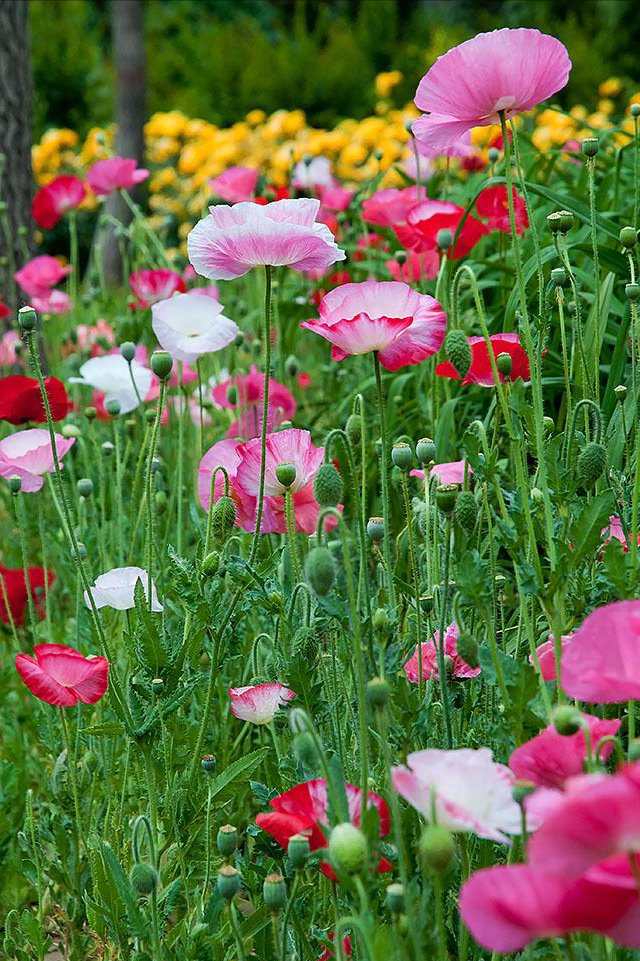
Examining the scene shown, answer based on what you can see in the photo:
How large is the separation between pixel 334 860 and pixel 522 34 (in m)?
0.85

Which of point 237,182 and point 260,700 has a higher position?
point 237,182

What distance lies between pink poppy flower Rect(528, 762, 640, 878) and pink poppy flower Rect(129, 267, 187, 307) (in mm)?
1932

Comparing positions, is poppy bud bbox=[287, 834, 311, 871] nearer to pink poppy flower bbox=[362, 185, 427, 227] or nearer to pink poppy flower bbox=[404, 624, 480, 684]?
pink poppy flower bbox=[404, 624, 480, 684]

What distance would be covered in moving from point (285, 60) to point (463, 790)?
912 cm

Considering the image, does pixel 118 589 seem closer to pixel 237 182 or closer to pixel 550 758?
pixel 550 758

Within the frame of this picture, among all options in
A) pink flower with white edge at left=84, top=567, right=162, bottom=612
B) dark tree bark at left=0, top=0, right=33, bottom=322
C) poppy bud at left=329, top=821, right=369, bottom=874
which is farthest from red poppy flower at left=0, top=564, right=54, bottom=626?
dark tree bark at left=0, top=0, right=33, bottom=322

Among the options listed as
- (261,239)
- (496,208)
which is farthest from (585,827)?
(496,208)

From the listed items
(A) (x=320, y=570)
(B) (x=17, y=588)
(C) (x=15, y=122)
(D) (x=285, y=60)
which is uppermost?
(A) (x=320, y=570)

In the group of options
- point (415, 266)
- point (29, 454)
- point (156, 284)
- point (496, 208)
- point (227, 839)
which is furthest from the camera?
point (415, 266)

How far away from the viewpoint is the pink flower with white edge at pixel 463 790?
867mm

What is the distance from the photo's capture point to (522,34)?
1.26m

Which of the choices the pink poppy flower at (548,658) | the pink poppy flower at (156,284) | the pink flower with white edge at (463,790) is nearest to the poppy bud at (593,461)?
the pink poppy flower at (548,658)

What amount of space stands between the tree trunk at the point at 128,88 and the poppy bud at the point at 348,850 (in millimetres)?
6025

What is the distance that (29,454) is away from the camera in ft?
5.47
